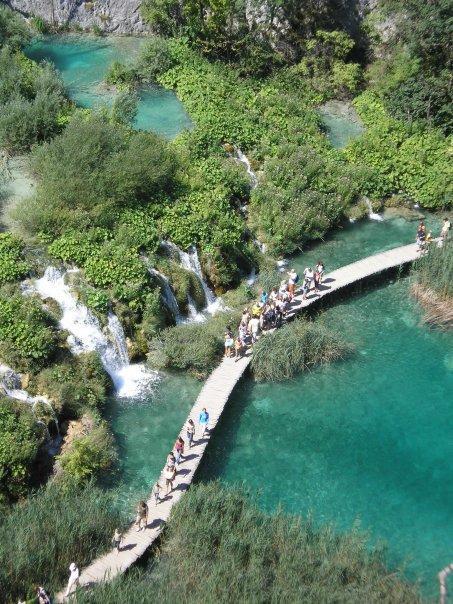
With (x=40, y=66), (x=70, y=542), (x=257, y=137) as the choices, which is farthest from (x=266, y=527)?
(x=40, y=66)

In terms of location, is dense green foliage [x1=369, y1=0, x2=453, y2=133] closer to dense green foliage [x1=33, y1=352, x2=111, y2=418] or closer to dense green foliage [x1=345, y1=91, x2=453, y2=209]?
dense green foliage [x1=345, y1=91, x2=453, y2=209]

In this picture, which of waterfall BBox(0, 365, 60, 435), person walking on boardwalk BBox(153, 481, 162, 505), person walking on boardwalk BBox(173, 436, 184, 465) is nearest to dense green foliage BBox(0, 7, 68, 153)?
waterfall BBox(0, 365, 60, 435)

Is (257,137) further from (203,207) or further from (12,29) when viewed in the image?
(12,29)

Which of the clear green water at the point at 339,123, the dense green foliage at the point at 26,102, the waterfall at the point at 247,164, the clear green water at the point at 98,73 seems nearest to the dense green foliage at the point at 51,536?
the waterfall at the point at 247,164

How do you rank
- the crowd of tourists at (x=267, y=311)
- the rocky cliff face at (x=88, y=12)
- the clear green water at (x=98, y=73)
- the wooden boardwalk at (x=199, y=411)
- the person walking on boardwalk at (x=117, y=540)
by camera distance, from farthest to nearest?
the rocky cliff face at (x=88, y=12), the clear green water at (x=98, y=73), the crowd of tourists at (x=267, y=311), the person walking on boardwalk at (x=117, y=540), the wooden boardwalk at (x=199, y=411)

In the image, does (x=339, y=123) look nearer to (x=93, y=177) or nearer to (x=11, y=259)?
(x=93, y=177)

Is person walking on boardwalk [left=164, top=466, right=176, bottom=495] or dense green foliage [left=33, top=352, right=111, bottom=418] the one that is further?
dense green foliage [left=33, top=352, right=111, bottom=418]

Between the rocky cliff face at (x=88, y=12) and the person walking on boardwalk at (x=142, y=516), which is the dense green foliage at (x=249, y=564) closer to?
the person walking on boardwalk at (x=142, y=516)
